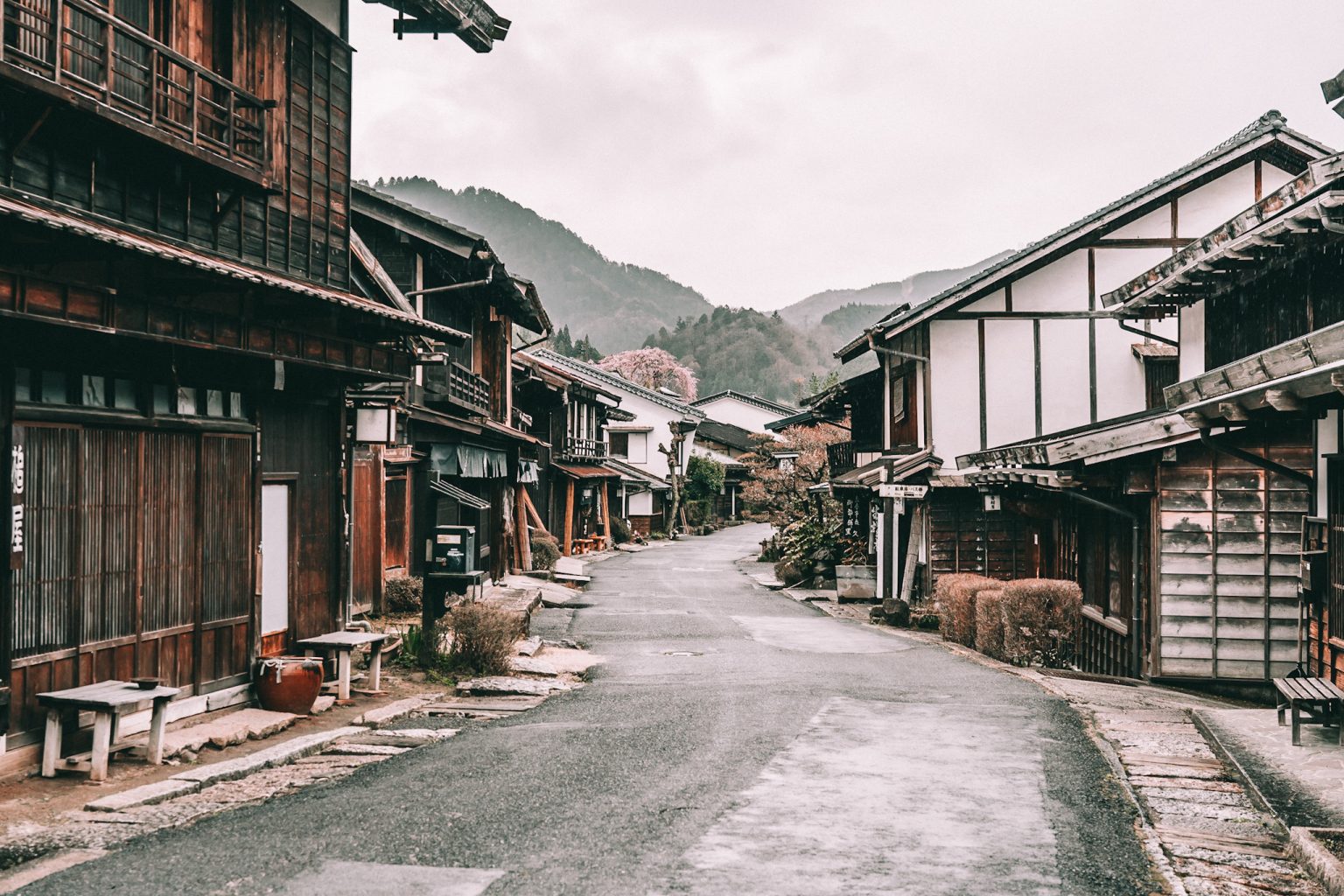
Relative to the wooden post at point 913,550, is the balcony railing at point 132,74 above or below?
above

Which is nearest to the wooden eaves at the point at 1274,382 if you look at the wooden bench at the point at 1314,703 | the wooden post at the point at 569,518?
the wooden bench at the point at 1314,703

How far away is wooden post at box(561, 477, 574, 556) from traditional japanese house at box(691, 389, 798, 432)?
4339 cm

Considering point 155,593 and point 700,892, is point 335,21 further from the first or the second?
→ point 700,892

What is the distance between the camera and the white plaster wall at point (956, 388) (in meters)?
23.5

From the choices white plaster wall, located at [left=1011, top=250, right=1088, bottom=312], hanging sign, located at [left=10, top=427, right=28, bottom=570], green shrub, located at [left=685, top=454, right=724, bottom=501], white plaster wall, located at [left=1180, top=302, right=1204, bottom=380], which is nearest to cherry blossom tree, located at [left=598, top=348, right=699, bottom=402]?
green shrub, located at [left=685, top=454, right=724, bottom=501]

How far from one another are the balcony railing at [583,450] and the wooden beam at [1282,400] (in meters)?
35.3

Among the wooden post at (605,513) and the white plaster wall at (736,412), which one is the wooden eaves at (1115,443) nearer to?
the wooden post at (605,513)

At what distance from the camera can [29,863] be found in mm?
6301

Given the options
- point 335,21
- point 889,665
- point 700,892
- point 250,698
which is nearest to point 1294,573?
point 889,665

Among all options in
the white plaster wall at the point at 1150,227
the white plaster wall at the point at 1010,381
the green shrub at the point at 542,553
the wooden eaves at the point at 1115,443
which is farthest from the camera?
the green shrub at the point at 542,553

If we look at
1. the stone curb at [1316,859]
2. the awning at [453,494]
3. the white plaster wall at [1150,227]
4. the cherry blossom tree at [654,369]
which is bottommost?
the stone curb at [1316,859]

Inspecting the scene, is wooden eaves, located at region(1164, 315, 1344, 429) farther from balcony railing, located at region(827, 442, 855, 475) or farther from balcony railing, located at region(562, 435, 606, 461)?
balcony railing, located at region(562, 435, 606, 461)

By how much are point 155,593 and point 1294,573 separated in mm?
13040

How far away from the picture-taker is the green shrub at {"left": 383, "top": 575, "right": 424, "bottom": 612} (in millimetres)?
19047
